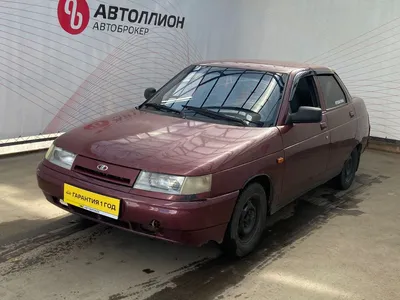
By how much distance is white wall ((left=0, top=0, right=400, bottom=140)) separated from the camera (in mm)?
6219

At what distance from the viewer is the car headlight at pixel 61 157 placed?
11.7 feet

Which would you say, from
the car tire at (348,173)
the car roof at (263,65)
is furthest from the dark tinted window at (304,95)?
the car tire at (348,173)

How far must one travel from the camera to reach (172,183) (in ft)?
10.5

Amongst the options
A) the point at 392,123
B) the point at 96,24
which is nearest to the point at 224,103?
the point at 96,24

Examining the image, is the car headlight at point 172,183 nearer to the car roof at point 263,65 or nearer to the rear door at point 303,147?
the rear door at point 303,147

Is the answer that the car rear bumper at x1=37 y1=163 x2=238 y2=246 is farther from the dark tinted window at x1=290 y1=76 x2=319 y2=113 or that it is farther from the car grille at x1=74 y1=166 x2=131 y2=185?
the dark tinted window at x1=290 y1=76 x2=319 y2=113

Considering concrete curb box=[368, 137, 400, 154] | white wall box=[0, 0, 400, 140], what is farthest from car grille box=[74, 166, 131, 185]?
concrete curb box=[368, 137, 400, 154]

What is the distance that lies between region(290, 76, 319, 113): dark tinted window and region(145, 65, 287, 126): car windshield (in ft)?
0.64

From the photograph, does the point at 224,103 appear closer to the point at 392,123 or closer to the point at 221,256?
the point at 221,256

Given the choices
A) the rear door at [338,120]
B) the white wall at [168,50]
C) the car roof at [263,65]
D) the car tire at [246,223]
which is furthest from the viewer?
the white wall at [168,50]

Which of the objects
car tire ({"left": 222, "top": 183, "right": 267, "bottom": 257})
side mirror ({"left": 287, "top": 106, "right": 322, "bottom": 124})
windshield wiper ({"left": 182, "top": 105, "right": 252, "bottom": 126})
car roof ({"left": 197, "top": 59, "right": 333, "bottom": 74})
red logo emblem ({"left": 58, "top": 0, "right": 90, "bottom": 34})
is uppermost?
red logo emblem ({"left": 58, "top": 0, "right": 90, "bottom": 34})

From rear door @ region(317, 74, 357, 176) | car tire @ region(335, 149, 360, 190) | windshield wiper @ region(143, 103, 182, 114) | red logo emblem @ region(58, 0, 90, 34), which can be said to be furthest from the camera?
red logo emblem @ region(58, 0, 90, 34)

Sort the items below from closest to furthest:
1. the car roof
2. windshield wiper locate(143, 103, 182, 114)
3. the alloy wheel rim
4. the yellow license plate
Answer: the yellow license plate → the alloy wheel rim → windshield wiper locate(143, 103, 182, 114) → the car roof

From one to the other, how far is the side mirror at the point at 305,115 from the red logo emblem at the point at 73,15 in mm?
3902
